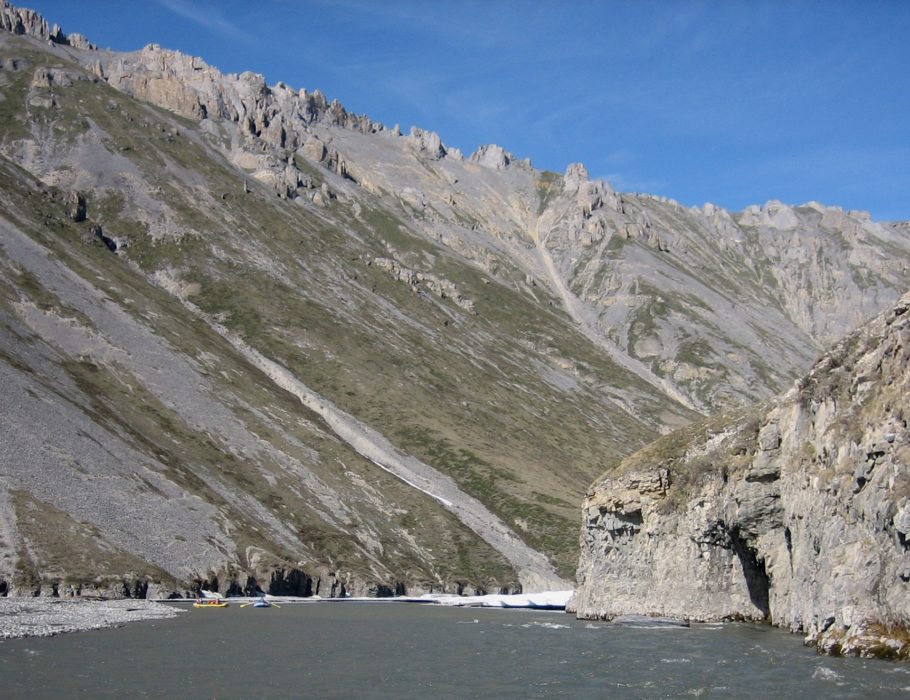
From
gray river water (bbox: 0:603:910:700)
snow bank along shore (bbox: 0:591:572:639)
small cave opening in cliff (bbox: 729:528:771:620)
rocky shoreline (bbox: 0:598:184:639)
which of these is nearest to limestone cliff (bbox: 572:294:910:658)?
small cave opening in cliff (bbox: 729:528:771:620)

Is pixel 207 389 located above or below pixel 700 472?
above

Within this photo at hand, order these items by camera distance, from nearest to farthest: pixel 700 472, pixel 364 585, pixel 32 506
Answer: pixel 700 472, pixel 32 506, pixel 364 585

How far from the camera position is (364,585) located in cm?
11694

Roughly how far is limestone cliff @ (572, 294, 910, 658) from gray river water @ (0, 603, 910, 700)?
3.10 metres

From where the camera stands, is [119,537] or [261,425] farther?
[261,425]

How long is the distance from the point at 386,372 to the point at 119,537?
343 feet

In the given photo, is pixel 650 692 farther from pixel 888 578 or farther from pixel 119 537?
pixel 119 537

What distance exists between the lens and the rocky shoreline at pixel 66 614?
185 feet

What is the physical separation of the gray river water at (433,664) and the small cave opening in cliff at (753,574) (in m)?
4.37

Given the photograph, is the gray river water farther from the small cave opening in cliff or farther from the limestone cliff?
the small cave opening in cliff

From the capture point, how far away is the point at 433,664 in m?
45.3

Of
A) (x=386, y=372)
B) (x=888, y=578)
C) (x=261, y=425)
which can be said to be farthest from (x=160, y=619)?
(x=386, y=372)

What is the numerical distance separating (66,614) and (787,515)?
4786 cm

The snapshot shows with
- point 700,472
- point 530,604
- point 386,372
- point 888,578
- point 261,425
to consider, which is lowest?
point 530,604
